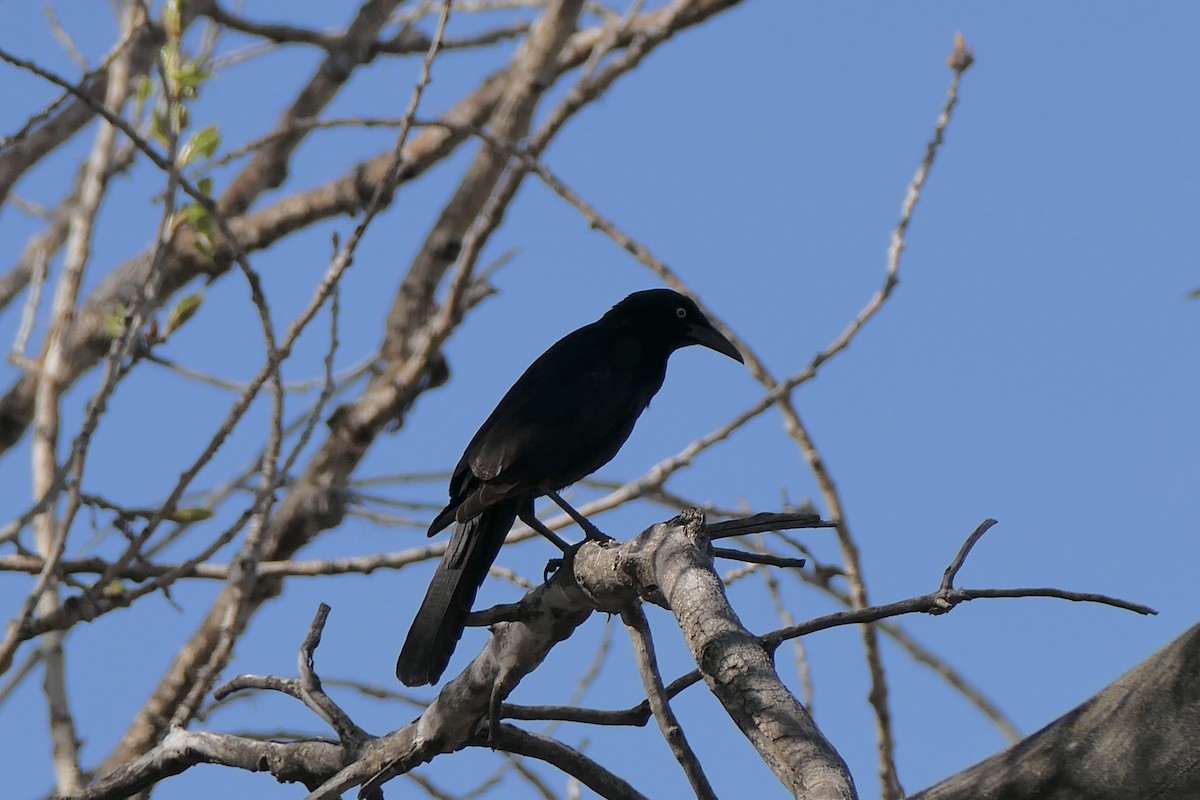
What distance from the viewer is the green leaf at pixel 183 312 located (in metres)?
5.25

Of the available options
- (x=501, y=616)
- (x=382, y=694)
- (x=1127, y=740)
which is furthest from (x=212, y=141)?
(x=1127, y=740)

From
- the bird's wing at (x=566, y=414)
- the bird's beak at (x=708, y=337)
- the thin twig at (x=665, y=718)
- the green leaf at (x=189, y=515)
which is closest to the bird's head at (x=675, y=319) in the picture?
the bird's beak at (x=708, y=337)

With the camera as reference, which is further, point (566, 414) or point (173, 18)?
point (173, 18)

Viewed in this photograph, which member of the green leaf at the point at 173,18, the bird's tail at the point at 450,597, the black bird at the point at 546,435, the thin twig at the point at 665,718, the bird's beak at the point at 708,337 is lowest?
the thin twig at the point at 665,718

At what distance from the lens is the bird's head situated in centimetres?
572

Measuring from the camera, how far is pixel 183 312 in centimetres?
529

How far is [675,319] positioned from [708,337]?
155 millimetres

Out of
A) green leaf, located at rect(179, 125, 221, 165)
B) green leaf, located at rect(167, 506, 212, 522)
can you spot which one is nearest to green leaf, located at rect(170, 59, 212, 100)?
green leaf, located at rect(179, 125, 221, 165)

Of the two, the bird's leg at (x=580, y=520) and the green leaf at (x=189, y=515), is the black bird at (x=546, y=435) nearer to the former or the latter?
the bird's leg at (x=580, y=520)

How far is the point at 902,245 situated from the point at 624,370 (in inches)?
44.1

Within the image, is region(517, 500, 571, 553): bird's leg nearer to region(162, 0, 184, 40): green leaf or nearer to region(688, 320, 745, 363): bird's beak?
region(688, 320, 745, 363): bird's beak

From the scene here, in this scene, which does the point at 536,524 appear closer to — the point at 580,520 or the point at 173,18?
the point at 580,520

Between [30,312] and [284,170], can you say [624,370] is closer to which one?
[30,312]

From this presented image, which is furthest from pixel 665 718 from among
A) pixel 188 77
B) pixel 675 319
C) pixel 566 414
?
pixel 188 77
